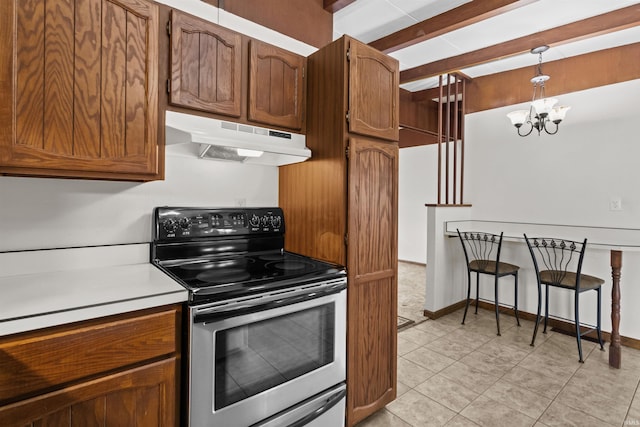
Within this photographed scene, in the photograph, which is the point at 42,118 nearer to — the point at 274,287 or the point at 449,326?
the point at 274,287

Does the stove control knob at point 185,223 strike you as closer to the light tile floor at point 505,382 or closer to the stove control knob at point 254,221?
the stove control knob at point 254,221

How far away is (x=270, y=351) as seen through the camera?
1.45 metres

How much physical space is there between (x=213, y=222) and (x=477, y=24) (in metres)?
2.82

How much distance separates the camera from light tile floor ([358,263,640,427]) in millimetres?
1971

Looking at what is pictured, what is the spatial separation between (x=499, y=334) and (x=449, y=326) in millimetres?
446

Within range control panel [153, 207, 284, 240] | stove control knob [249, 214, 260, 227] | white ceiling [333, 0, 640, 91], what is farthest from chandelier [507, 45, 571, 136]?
stove control knob [249, 214, 260, 227]

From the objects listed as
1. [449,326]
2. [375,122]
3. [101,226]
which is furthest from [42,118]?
[449,326]

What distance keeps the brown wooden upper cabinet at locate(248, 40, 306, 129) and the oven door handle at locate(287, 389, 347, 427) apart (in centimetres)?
146

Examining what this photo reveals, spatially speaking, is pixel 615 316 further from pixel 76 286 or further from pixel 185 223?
pixel 76 286

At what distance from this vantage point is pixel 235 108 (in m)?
1.74

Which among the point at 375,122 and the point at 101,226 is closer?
the point at 101,226

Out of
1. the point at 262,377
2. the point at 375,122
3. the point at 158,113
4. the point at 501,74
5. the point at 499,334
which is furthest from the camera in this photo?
the point at 501,74

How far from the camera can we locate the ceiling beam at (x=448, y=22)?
93.7 inches

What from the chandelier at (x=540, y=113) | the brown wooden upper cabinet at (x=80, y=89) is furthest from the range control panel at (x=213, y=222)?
the chandelier at (x=540, y=113)
